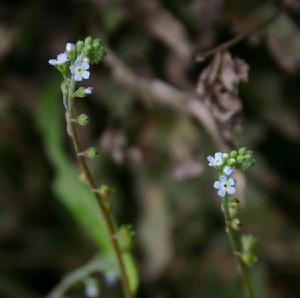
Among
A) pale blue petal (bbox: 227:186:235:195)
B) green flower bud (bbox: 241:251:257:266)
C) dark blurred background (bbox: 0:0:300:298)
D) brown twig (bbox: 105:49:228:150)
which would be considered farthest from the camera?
dark blurred background (bbox: 0:0:300:298)

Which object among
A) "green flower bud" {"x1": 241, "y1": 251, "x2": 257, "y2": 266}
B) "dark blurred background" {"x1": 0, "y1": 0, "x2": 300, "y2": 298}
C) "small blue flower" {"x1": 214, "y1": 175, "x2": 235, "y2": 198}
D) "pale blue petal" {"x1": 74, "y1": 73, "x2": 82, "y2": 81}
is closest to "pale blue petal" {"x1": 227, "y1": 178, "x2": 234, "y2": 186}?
"small blue flower" {"x1": 214, "y1": 175, "x2": 235, "y2": 198}

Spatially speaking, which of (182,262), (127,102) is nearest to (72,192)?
(127,102)

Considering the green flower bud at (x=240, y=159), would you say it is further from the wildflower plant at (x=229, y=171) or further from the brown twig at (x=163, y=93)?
the brown twig at (x=163, y=93)

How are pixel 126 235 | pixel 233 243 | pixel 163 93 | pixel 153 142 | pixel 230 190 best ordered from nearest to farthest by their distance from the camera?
pixel 230 190, pixel 233 243, pixel 126 235, pixel 163 93, pixel 153 142

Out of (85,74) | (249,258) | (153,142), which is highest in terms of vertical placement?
(153,142)

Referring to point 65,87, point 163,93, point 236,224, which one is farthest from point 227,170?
point 163,93

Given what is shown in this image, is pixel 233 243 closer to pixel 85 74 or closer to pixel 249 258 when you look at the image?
pixel 249 258

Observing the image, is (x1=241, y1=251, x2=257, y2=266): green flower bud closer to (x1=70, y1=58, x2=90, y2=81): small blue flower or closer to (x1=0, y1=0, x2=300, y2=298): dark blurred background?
(x1=70, y1=58, x2=90, y2=81): small blue flower

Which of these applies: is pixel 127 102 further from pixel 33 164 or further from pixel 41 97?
pixel 33 164

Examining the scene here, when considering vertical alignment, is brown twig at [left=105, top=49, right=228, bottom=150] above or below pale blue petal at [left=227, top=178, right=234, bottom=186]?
above
